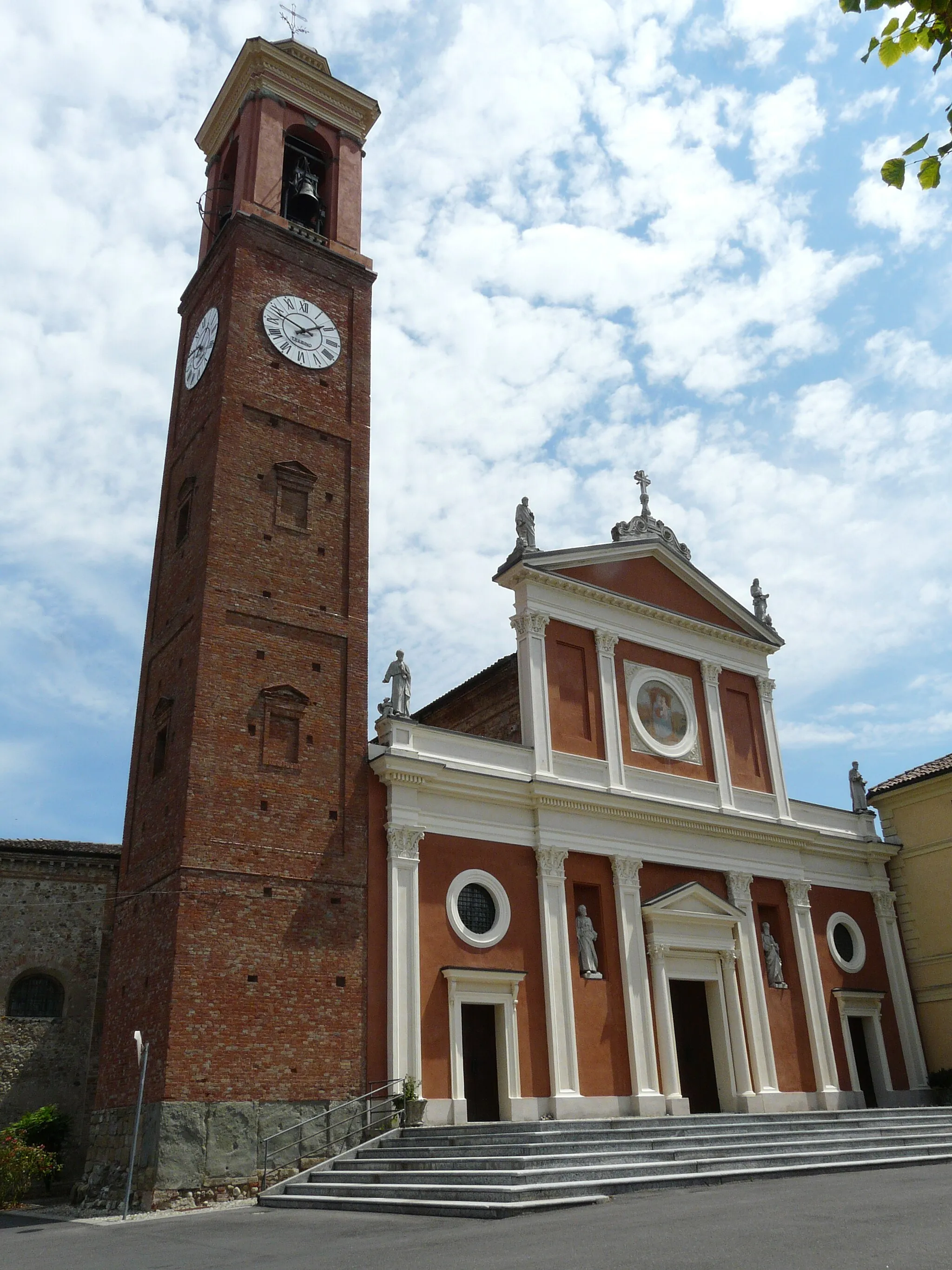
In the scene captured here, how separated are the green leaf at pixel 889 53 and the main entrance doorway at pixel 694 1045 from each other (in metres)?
19.6

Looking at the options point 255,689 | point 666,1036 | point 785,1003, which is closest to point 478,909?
point 666,1036

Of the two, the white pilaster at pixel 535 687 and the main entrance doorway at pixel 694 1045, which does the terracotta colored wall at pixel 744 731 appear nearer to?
the main entrance doorway at pixel 694 1045

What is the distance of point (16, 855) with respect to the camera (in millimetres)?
22234

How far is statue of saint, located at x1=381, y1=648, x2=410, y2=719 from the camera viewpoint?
65.5ft

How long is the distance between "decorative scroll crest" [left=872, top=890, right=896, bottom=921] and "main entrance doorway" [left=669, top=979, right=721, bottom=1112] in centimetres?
643

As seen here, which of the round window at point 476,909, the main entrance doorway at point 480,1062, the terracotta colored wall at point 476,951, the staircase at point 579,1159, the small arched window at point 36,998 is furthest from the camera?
the small arched window at point 36,998

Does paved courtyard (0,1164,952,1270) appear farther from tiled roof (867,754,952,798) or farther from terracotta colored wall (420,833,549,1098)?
tiled roof (867,754,952,798)

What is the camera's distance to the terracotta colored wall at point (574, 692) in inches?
866

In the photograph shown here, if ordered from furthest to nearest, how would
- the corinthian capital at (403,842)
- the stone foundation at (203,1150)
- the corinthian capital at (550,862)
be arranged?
the corinthian capital at (550,862)
the corinthian capital at (403,842)
the stone foundation at (203,1150)

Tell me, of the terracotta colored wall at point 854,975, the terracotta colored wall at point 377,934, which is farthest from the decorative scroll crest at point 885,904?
the terracotta colored wall at point 377,934

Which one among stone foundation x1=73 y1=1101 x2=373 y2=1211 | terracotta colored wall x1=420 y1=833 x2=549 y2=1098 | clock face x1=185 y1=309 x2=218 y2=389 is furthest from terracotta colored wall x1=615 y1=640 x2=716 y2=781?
clock face x1=185 y1=309 x2=218 y2=389

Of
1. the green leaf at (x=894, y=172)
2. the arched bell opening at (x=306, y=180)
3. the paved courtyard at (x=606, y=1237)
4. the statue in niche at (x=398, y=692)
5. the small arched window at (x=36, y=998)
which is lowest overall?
the paved courtyard at (x=606, y=1237)

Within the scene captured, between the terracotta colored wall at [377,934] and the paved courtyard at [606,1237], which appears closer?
the paved courtyard at [606,1237]

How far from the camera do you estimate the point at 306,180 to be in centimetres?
2377
